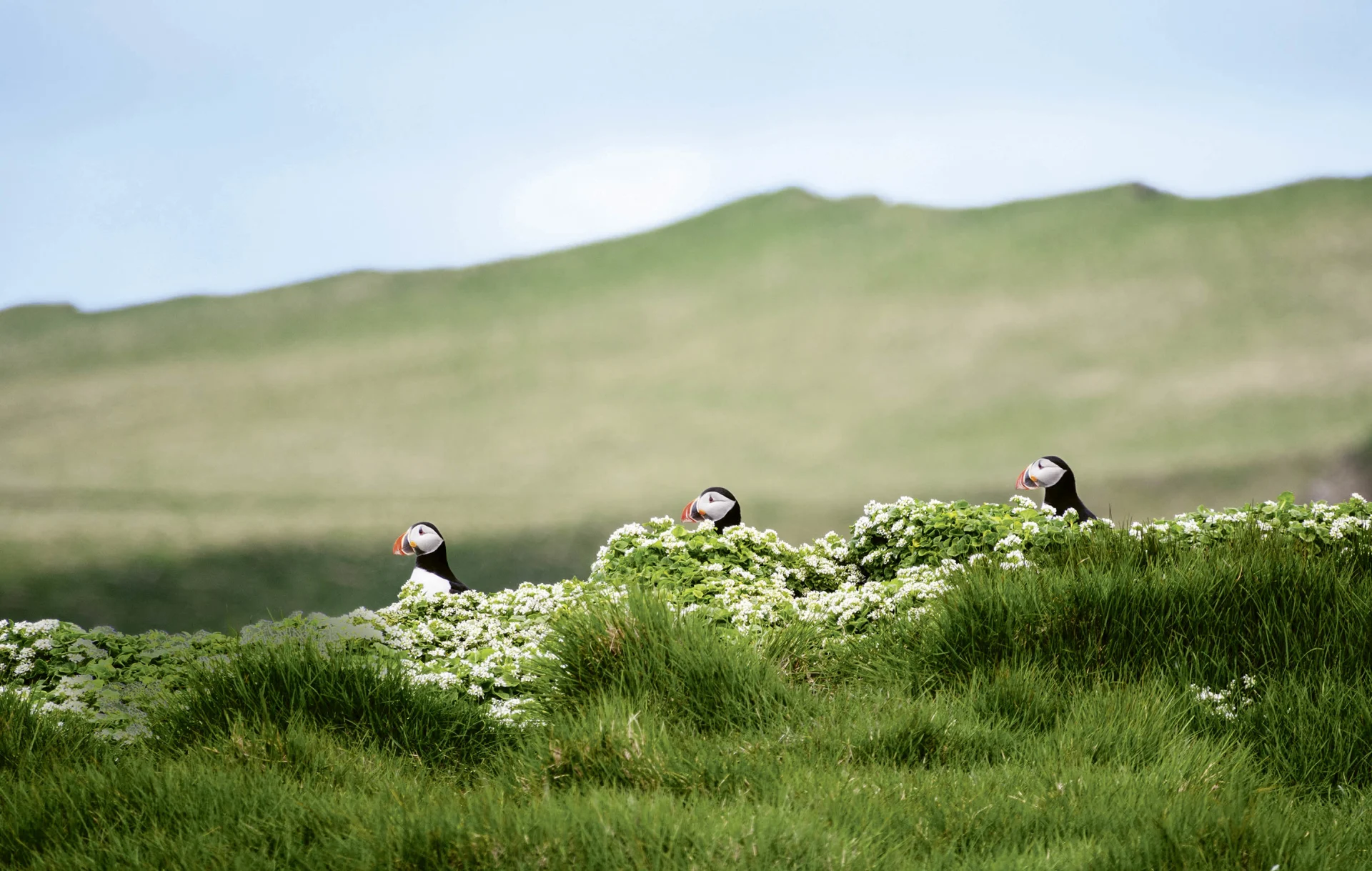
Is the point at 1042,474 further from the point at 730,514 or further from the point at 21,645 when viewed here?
the point at 21,645

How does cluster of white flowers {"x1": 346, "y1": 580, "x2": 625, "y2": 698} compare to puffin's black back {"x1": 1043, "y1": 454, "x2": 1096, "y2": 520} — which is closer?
cluster of white flowers {"x1": 346, "y1": 580, "x2": 625, "y2": 698}

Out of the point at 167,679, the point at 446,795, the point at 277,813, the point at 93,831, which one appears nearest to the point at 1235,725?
the point at 446,795

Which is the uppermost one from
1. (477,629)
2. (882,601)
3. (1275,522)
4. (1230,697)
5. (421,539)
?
(421,539)

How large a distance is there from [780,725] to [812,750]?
0.37 m

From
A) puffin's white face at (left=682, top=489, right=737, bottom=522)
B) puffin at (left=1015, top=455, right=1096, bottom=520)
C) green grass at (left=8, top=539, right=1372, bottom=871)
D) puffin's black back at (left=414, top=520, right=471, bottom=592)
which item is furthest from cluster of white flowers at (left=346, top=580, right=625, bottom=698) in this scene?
puffin at (left=1015, top=455, right=1096, bottom=520)

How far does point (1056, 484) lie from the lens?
9141 mm

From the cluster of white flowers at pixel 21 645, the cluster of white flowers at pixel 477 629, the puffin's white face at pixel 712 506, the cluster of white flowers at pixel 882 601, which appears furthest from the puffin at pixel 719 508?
the cluster of white flowers at pixel 21 645

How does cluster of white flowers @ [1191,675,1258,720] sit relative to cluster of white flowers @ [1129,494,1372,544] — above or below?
below

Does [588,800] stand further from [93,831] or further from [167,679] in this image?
[167,679]

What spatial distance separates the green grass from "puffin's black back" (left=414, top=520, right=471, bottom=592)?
4.63m

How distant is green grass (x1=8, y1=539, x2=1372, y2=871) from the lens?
3.03 meters

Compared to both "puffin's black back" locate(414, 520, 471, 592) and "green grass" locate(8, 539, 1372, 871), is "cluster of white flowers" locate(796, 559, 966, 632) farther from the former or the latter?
"puffin's black back" locate(414, 520, 471, 592)

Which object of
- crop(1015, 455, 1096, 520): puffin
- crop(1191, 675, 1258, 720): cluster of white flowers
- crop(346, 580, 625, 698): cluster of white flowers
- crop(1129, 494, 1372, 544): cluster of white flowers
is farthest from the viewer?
crop(1015, 455, 1096, 520): puffin

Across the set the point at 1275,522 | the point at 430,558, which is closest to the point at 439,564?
the point at 430,558
